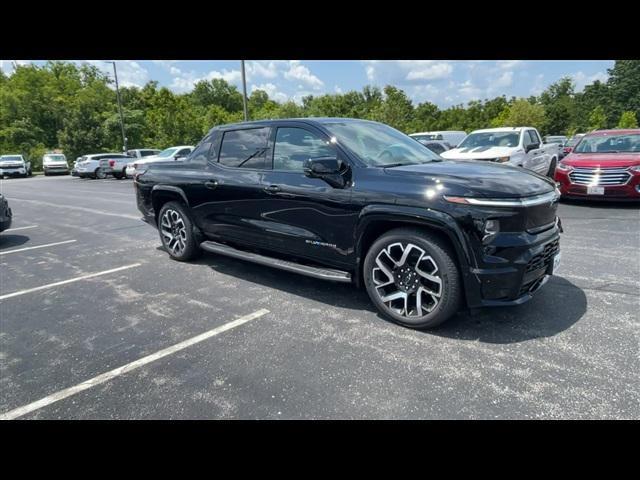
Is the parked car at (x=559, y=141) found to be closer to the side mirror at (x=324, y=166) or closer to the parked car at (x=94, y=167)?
the side mirror at (x=324, y=166)

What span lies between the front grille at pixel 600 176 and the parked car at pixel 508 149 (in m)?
1.21

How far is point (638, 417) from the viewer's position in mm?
2156

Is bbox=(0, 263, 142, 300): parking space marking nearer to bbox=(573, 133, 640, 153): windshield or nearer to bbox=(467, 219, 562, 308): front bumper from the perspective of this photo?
bbox=(467, 219, 562, 308): front bumper

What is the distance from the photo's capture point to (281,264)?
4.09 metres

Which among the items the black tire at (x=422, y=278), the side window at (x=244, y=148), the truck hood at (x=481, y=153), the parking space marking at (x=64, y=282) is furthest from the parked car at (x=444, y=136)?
the black tire at (x=422, y=278)

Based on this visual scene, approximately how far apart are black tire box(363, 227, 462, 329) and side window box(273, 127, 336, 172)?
1.02 metres

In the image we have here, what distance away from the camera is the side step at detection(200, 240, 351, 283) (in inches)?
143

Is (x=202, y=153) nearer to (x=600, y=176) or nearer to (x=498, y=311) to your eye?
(x=498, y=311)

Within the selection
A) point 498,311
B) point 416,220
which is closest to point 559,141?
point 498,311

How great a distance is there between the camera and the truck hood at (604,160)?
770cm

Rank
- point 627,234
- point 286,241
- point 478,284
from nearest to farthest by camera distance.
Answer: point 478,284 → point 286,241 → point 627,234
